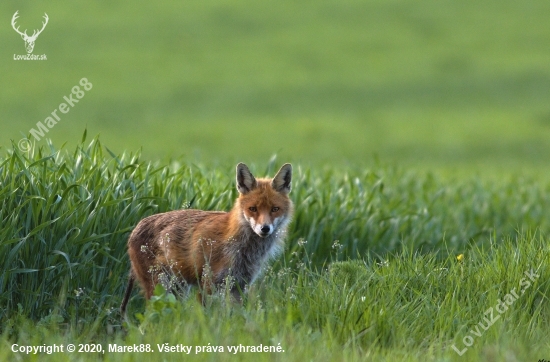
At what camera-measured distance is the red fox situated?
7.25 metres

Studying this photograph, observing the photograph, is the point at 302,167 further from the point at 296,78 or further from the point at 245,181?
the point at 296,78

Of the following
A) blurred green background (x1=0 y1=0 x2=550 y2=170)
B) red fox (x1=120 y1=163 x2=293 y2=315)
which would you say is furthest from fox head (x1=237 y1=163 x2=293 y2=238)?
blurred green background (x1=0 y1=0 x2=550 y2=170)

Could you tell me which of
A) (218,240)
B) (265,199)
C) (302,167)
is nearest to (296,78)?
(302,167)

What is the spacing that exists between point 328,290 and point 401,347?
0.82 meters

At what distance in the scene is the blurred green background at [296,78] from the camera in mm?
23922

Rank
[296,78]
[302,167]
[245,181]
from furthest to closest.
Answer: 1. [296,78]
2. [302,167]
3. [245,181]

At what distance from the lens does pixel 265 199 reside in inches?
295

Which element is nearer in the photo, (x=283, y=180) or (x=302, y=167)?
(x=283, y=180)

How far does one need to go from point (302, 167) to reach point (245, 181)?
577cm

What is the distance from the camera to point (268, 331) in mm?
6012

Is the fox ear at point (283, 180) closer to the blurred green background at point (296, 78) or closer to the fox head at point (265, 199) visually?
the fox head at point (265, 199)

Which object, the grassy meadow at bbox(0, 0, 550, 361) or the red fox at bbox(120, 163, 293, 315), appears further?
the red fox at bbox(120, 163, 293, 315)

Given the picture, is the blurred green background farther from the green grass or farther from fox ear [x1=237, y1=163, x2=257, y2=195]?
fox ear [x1=237, y1=163, x2=257, y2=195]

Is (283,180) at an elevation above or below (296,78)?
below
